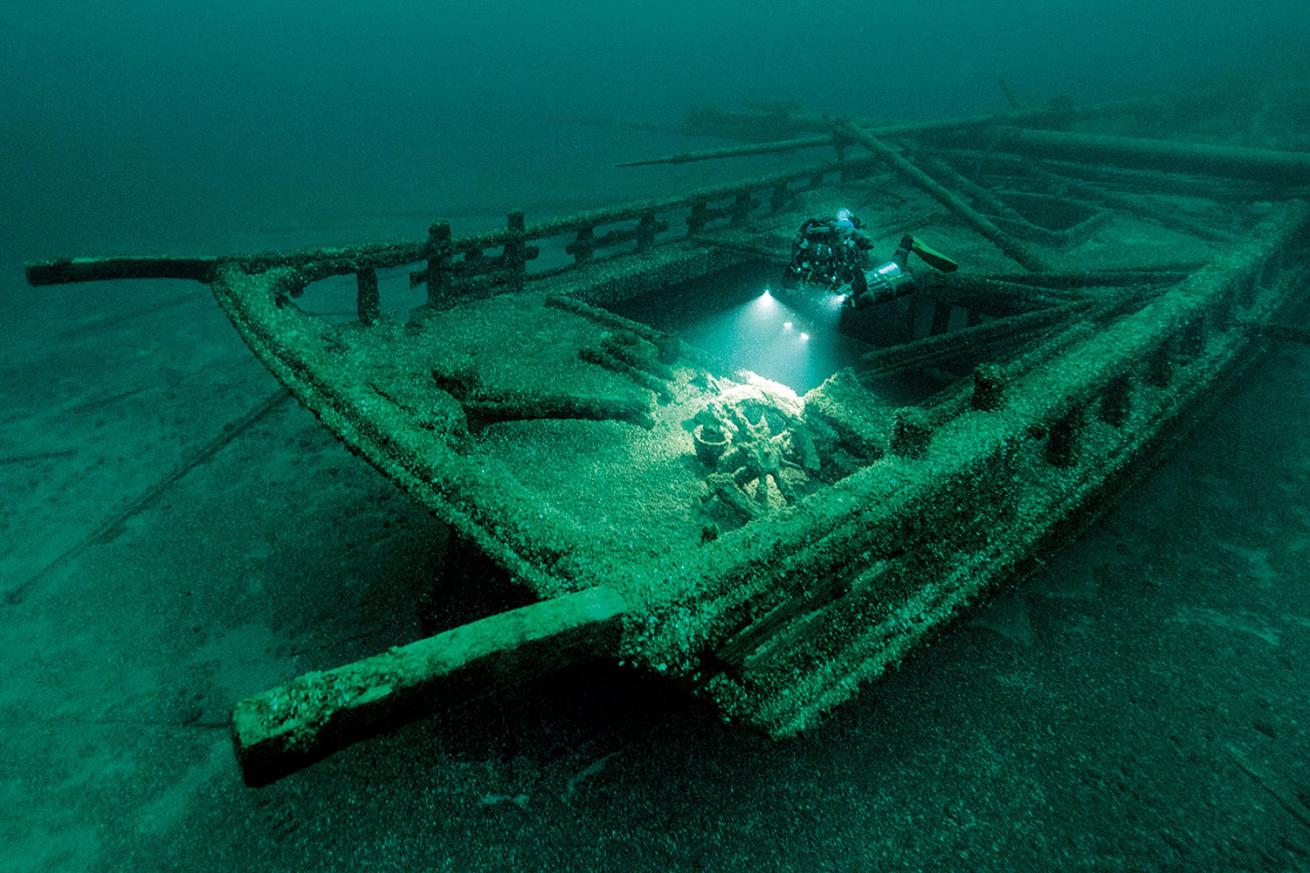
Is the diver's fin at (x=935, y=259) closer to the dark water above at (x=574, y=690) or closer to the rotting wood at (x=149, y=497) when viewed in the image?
the dark water above at (x=574, y=690)

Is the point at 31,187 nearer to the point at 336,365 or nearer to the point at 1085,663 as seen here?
the point at 336,365

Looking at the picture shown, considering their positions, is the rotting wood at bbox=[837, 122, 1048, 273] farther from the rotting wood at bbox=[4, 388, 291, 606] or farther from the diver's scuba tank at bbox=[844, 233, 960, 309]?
the rotting wood at bbox=[4, 388, 291, 606]

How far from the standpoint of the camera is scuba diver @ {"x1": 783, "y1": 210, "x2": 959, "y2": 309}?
393 centimetres

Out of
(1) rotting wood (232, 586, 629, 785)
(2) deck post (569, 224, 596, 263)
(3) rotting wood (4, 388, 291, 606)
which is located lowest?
(3) rotting wood (4, 388, 291, 606)

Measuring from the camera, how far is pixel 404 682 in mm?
1316

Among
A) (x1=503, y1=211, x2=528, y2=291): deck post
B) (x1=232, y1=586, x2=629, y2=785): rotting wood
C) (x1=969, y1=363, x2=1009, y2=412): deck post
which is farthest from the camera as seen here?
(x1=503, y1=211, x2=528, y2=291): deck post

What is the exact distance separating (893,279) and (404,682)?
3.79 m

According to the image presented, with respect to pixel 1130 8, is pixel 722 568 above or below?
below

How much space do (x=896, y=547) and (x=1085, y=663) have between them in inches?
93.3

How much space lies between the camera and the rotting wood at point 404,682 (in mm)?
1216

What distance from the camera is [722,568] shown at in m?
1.89

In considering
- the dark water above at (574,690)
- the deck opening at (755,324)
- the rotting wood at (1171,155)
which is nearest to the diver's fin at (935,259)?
the dark water above at (574,690)

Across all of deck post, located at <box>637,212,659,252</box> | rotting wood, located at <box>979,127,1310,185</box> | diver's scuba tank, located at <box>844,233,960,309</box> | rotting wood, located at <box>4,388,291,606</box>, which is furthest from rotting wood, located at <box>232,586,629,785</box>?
rotting wood, located at <box>979,127,1310,185</box>

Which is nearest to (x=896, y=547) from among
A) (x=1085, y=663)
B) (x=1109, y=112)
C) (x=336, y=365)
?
(x=1085, y=663)
